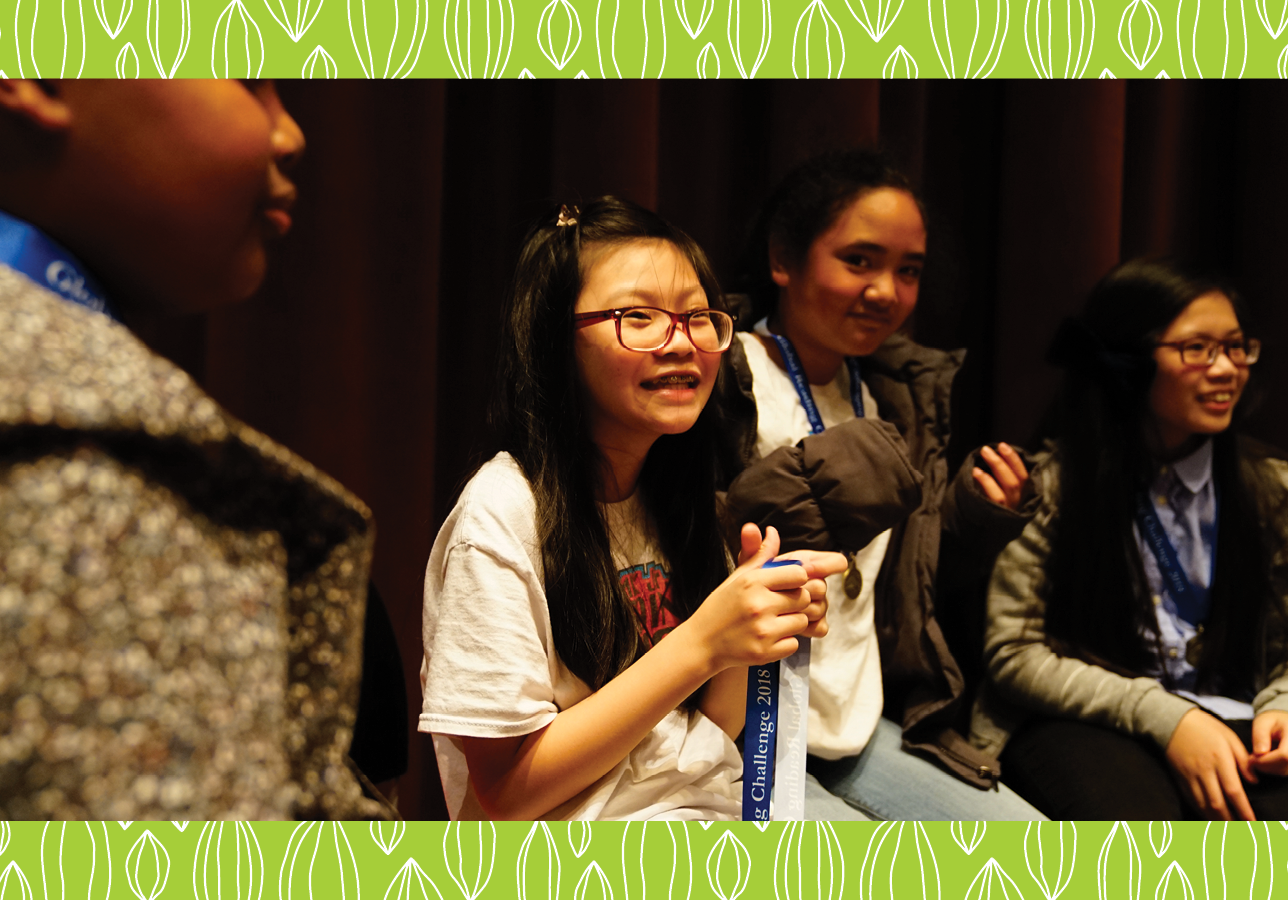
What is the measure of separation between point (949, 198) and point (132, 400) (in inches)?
68.9

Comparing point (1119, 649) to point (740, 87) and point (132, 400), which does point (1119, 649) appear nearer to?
point (740, 87)

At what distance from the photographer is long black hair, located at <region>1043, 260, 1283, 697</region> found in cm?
139

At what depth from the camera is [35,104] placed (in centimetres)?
46

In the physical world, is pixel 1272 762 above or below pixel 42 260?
below

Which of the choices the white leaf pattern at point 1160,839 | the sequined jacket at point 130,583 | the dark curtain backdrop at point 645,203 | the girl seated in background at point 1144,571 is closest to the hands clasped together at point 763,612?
the white leaf pattern at point 1160,839

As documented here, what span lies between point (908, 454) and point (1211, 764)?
23.8 inches

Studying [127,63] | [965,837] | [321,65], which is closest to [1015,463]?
[965,837]

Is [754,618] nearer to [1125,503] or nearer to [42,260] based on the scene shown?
[42,260]

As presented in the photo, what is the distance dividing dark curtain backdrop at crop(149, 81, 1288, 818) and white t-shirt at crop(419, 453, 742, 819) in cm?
41

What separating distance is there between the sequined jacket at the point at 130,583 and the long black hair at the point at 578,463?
430 millimetres

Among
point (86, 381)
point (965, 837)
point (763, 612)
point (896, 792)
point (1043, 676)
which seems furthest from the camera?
point (1043, 676)

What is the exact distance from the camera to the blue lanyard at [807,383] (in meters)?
1.32

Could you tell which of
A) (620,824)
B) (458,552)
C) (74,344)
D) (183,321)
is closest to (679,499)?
(458,552)

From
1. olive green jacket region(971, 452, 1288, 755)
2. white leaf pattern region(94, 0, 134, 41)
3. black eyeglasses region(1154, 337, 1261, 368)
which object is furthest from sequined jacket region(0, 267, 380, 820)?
black eyeglasses region(1154, 337, 1261, 368)
